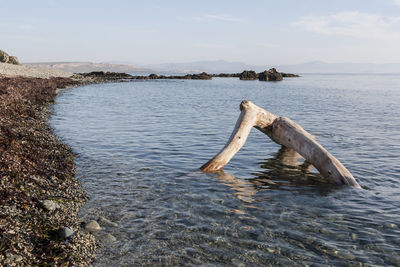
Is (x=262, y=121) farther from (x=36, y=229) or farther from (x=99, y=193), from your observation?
(x=36, y=229)

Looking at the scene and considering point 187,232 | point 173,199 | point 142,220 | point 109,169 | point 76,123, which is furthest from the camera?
point 76,123

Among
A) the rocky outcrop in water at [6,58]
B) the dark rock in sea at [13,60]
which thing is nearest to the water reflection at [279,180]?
the rocky outcrop in water at [6,58]

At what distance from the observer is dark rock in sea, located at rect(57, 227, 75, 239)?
600cm

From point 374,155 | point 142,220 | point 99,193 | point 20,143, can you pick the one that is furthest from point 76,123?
point 374,155

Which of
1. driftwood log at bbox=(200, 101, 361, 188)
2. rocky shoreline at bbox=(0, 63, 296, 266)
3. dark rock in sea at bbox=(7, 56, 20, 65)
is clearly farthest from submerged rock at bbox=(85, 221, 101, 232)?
dark rock in sea at bbox=(7, 56, 20, 65)

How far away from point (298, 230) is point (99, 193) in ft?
16.5

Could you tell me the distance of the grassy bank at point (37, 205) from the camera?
539cm

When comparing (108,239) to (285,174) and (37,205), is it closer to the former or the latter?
(37,205)

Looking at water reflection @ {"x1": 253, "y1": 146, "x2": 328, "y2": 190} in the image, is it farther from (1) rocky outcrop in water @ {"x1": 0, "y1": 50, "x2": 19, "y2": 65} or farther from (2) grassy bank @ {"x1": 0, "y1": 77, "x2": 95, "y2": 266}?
(1) rocky outcrop in water @ {"x1": 0, "y1": 50, "x2": 19, "y2": 65}

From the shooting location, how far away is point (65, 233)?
19.8 ft

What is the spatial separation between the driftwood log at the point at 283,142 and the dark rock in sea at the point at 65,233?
529cm

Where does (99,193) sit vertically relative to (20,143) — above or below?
below

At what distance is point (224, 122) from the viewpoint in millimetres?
22734

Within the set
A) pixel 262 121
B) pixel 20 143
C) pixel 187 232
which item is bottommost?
pixel 187 232
